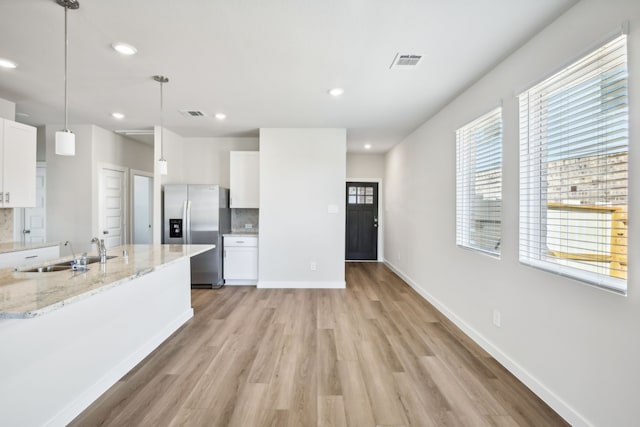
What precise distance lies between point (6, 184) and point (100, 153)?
5.44 feet

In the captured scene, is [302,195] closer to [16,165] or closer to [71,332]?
[71,332]

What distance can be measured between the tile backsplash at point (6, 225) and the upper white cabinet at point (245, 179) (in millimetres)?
2718

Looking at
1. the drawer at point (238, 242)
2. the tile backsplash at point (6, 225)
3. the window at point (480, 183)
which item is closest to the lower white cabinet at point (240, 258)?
the drawer at point (238, 242)

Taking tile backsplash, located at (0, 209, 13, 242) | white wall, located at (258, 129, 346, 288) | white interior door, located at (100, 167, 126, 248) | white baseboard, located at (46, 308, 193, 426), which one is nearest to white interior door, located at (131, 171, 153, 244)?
white interior door, located at (100, 167, 126, 248)

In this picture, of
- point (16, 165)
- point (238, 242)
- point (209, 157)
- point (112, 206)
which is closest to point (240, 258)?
point (238, 242)

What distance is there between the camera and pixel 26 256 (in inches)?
126

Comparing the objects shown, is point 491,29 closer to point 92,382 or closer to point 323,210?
point 323,210

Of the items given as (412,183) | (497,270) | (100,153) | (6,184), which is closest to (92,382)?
(6,184)

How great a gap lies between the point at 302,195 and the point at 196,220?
173 centimetres

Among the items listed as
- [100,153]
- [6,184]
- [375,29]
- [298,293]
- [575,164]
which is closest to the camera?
[575,164]

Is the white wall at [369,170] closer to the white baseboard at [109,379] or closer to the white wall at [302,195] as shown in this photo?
the white wall at [302,195]

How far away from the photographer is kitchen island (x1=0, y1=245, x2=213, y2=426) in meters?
1.39

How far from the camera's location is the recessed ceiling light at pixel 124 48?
2.26 m

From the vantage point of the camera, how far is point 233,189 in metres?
4.91
